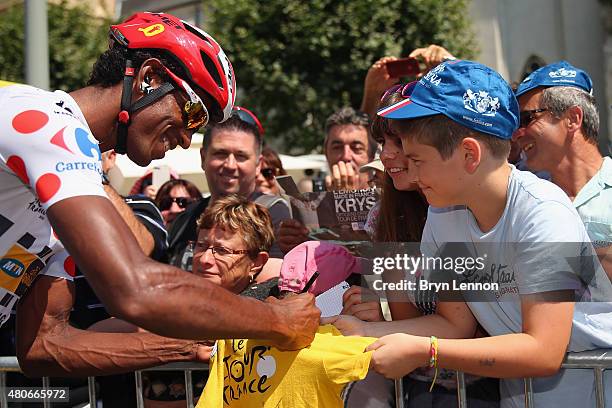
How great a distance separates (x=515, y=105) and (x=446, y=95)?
0.24 meters

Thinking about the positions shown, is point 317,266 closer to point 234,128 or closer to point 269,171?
point 234,128

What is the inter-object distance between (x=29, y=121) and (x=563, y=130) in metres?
2.55

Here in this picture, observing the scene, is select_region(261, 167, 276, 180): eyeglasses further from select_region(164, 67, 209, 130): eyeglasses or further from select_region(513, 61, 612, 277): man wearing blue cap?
select_region(164, 67, 209, 130): eyeglasses

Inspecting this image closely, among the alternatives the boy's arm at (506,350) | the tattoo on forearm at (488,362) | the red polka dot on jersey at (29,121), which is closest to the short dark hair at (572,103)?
the boy's arm at (506,350)

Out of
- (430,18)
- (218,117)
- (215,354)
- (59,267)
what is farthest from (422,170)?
(430,18)

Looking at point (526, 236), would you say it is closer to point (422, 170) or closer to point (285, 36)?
point (422, 170)

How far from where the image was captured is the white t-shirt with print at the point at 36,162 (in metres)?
1.99

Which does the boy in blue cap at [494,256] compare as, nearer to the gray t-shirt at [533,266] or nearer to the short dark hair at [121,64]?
the gray t-shirt at [533,266]

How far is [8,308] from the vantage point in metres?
2.57

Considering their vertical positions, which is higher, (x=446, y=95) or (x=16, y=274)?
(x=446, y=95)

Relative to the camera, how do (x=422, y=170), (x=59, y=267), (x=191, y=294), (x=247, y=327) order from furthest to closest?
(x=59, y=267)
(x=422, y=170)
(x=247, y=327)
(x=191, y=294)

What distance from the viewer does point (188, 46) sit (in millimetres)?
2629

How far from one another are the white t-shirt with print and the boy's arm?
1.03m

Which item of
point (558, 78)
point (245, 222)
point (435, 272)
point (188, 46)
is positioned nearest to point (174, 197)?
point (245, 222)
